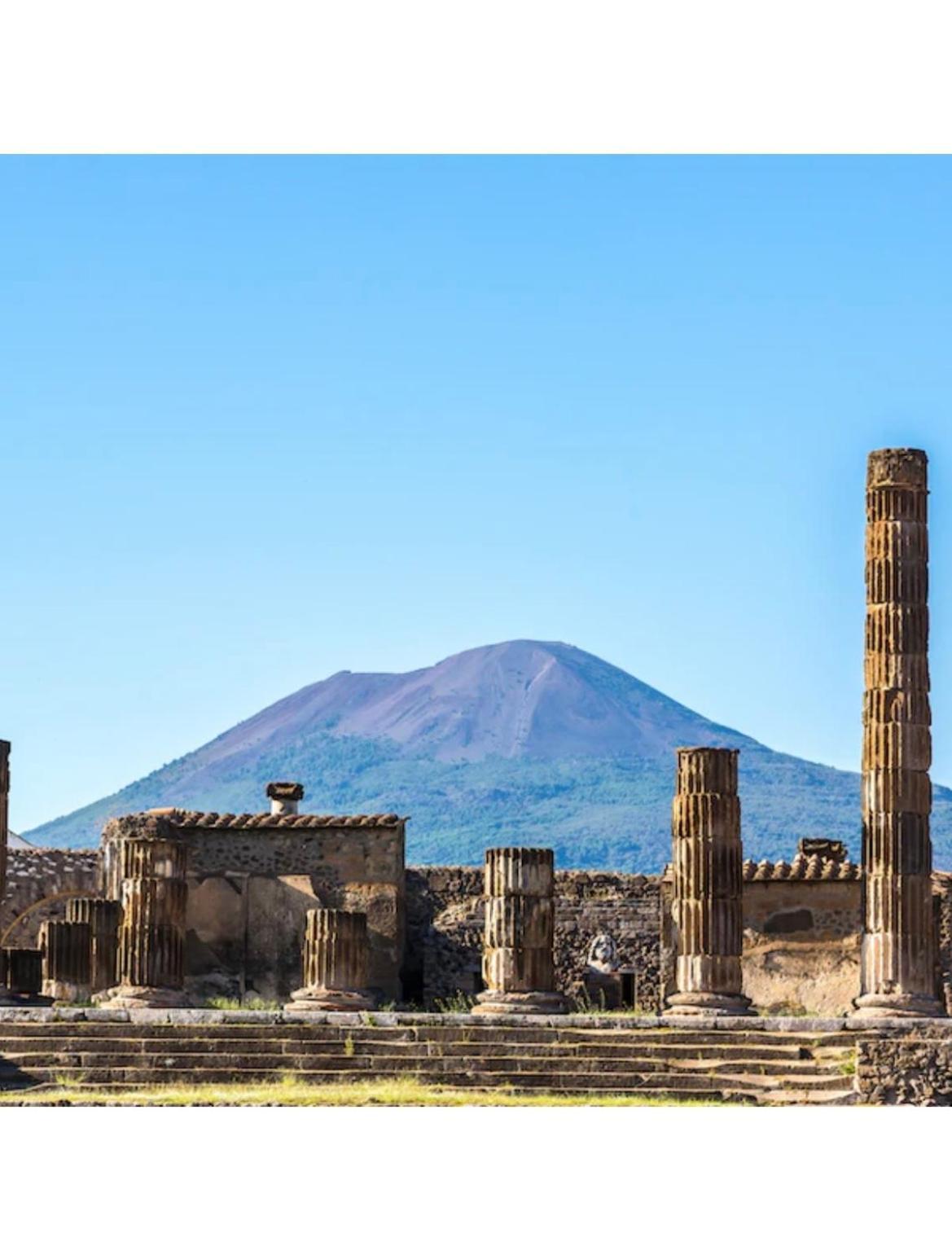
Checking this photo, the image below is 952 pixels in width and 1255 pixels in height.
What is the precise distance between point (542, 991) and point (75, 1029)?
6104 mm

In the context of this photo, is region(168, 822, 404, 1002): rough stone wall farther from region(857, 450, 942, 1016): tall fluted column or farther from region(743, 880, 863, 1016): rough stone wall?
region(857, 450, 942, 1016): tall fluted column

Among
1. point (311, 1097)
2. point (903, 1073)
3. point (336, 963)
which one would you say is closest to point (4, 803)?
point (336, 963)

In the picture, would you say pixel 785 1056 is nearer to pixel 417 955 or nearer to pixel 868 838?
pixel 868 838

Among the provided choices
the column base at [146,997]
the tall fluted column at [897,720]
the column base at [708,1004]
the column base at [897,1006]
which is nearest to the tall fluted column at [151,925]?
the column base at [146,997]

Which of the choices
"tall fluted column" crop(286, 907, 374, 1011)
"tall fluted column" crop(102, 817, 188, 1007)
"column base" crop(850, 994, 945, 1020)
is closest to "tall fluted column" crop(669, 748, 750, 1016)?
"column base" crop(850, 994, 945, 1020)

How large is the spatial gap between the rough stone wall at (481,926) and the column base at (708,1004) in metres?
10.8

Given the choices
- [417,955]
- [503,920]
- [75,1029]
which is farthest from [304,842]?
[75,1029]

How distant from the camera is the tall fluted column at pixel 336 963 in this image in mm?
38188

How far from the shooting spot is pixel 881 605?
37.5 m

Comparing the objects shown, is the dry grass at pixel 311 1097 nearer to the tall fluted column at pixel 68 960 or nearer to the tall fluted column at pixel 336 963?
the tall fluted column at pixel 336 963

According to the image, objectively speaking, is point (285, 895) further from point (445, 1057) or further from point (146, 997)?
point (445, 1057)

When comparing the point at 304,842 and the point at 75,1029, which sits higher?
the point at 304,842

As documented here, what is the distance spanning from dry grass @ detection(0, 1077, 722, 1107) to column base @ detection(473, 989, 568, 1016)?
3.71 m

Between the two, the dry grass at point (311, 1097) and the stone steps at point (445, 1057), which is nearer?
the dry grass at point (311, 1097)
